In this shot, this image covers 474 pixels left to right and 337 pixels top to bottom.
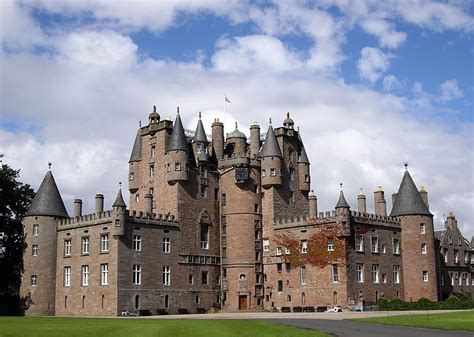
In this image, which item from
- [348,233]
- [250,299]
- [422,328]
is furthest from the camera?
[250,299]

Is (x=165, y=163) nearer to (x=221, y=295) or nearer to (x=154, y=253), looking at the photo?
(x=154, y=253)

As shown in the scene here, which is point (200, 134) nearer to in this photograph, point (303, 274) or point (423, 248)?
point (303, 274)

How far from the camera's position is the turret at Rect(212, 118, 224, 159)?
251 feet

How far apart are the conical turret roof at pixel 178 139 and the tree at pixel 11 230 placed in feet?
60.9

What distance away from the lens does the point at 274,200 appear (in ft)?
238

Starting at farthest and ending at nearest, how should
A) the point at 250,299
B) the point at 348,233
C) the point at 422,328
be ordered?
the point at 250,299, the point at 348,233, the point at 422,328

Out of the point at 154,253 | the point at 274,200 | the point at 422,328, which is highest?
the point at 274,200

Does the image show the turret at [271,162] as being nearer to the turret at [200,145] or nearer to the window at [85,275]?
the turret at [200,145]

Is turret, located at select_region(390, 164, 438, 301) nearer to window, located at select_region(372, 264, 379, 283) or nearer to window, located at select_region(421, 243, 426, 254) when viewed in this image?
window, located at select_region(421, 243, 426, 254)

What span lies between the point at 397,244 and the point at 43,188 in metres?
39.3

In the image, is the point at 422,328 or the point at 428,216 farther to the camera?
the point at 428,216

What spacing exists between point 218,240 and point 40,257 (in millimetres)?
19198

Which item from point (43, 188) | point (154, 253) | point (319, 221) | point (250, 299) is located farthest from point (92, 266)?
point (319, 221)

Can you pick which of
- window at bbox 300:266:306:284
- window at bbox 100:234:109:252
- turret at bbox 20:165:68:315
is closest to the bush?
window at bbox 300:266:306:284
